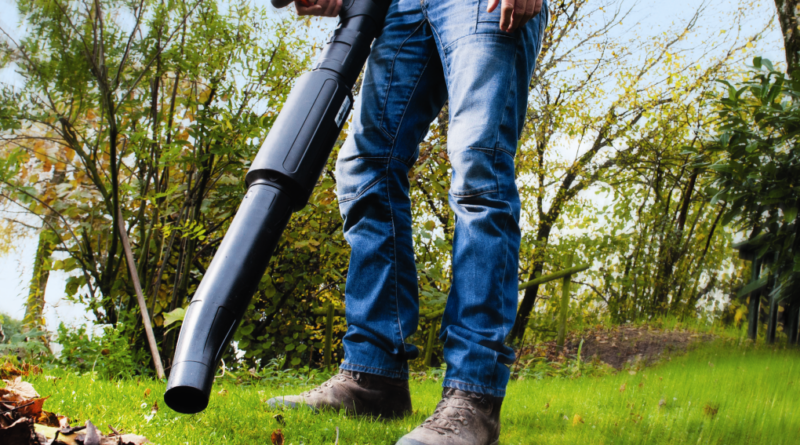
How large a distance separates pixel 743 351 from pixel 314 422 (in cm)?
443

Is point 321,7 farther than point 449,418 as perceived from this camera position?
Yes

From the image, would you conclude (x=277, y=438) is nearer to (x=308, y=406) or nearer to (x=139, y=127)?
(x=308, y=406)

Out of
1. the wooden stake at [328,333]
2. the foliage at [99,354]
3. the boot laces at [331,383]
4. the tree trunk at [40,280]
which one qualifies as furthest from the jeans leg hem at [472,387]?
the tree trunk at [40,280]

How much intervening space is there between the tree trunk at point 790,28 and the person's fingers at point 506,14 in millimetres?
5014

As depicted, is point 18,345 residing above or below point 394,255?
below

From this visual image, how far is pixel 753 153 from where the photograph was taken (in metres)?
3.69

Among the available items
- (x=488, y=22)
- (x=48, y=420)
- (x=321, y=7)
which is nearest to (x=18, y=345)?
(x=48, y=420)

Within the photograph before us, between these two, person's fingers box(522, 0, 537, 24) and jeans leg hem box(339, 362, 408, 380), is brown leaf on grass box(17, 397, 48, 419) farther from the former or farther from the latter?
person's fingers box(522, 0, 537, 24)

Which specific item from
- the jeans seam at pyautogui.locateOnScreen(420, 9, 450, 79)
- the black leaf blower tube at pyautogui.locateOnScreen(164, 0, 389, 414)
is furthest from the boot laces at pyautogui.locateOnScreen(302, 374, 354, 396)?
the jeans seam at pyautogui.locateOnScreen(420, 9, 450, 79)

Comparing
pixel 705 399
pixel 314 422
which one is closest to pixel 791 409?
pixel 705 399

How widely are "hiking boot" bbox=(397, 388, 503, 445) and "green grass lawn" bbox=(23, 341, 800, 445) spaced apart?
0.41 feet

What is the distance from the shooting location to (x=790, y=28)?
5.11 m

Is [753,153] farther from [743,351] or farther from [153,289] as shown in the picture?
[153,289]

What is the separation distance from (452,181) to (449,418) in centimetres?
61
